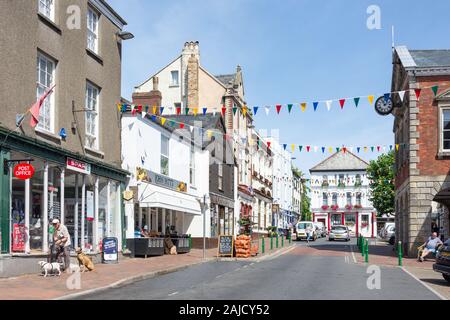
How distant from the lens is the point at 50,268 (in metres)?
17.0

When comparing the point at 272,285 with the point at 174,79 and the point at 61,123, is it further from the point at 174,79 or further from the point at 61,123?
the point at 174,79

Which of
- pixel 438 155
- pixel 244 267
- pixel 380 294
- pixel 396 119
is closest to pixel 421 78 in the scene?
pixel 438 155

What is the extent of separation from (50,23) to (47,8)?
2.05 feet

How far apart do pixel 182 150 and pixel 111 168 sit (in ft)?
34.5

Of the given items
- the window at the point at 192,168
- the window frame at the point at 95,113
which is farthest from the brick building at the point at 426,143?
the window frame at the point at 95,113

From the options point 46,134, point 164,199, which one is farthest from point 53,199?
point 164,199

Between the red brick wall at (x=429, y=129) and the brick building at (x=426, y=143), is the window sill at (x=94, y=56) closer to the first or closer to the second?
the brick building at (x=426, y=143)

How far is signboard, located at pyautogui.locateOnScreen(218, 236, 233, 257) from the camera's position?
28188 millimetres

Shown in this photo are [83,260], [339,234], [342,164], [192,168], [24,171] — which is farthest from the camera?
[342,164]

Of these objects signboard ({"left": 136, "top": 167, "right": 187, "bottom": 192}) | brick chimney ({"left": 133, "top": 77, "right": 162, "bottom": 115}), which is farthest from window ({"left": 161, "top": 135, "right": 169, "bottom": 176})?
brick chimney ({"left": 133, "top": 77, "right": 162, "bottom": 115})

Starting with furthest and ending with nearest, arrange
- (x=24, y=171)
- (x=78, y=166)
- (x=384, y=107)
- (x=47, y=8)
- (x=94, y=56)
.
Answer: (x=384, y=107), (x=94, y=56), (x=78, y=166), (x=47, y=8), (x=24, y=171)

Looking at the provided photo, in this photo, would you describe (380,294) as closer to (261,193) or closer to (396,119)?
(396,119)

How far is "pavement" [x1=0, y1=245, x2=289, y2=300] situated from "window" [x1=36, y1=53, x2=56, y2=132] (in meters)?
4.84

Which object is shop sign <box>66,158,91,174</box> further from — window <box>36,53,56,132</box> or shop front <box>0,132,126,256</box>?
window <box>36,53,56,132</box>
